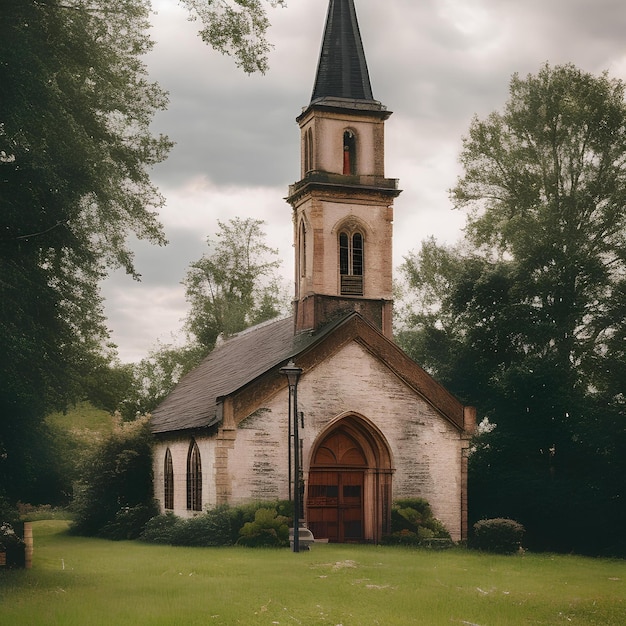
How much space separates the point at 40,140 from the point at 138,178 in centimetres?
544

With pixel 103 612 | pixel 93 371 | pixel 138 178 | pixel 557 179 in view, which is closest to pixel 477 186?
pixel 557 179

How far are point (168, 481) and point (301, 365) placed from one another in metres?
8.67

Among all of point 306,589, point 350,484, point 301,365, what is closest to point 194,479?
point 350,484

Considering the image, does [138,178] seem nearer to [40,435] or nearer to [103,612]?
[40,435]

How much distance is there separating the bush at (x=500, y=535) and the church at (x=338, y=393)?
2890 millimetres

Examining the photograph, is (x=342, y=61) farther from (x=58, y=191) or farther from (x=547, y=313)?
(x=58, y=191)

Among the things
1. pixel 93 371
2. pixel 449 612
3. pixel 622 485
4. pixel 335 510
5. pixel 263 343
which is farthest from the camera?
pixel 263 343

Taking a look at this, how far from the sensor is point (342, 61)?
1401 inches

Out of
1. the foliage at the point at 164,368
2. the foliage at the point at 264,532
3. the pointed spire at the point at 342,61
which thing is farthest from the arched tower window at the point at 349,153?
the foliage at the point at 164,368

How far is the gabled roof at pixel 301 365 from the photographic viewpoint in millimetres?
31359

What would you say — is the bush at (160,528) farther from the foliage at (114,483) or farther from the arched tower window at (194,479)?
the foliage at (114,483)

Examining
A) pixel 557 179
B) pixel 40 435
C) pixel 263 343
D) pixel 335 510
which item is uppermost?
pixel 557 179

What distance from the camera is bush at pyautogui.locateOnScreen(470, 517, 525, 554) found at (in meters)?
29.2

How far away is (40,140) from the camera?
2128cm
